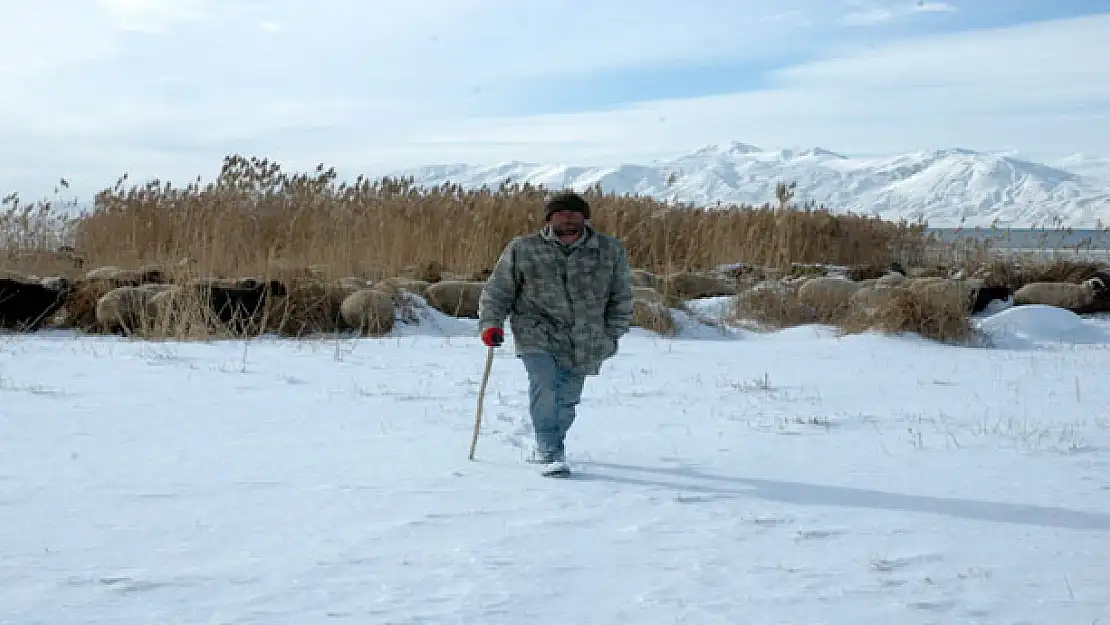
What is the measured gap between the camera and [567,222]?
493 centimetres

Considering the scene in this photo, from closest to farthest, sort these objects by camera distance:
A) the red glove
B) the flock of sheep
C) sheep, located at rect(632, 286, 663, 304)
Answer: the red glove, the flock of sheep, sheep, located at rect(632, 286, 663, 304)

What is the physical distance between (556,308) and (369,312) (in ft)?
18.4

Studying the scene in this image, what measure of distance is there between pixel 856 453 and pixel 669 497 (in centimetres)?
133

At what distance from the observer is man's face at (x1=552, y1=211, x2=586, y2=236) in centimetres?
493

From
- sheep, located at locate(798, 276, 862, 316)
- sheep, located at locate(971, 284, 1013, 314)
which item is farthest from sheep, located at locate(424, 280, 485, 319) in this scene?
sheep, located at locate(971, 284, 1013, 314)

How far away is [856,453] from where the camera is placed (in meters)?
5.30

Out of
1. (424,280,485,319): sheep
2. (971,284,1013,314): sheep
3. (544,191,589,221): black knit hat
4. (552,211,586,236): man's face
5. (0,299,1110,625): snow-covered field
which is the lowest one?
(0,299,1110,625): snow-covered field

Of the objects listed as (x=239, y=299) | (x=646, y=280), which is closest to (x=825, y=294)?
(x=646, y=280)

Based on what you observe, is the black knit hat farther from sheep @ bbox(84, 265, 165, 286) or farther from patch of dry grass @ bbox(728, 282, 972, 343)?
sheep @ bbox(84, 265, 165, 286)

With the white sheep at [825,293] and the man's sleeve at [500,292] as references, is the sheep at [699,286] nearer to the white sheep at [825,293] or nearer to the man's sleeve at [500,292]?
the white sheep at [825,293]

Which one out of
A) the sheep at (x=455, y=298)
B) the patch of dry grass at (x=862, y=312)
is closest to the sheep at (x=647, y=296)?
the patch of dry grass at (x=862, y=312)

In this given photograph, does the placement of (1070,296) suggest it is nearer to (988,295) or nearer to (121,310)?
(988,295)

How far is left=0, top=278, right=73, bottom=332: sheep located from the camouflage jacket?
6723 mm

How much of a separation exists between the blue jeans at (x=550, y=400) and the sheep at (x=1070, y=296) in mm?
10418
